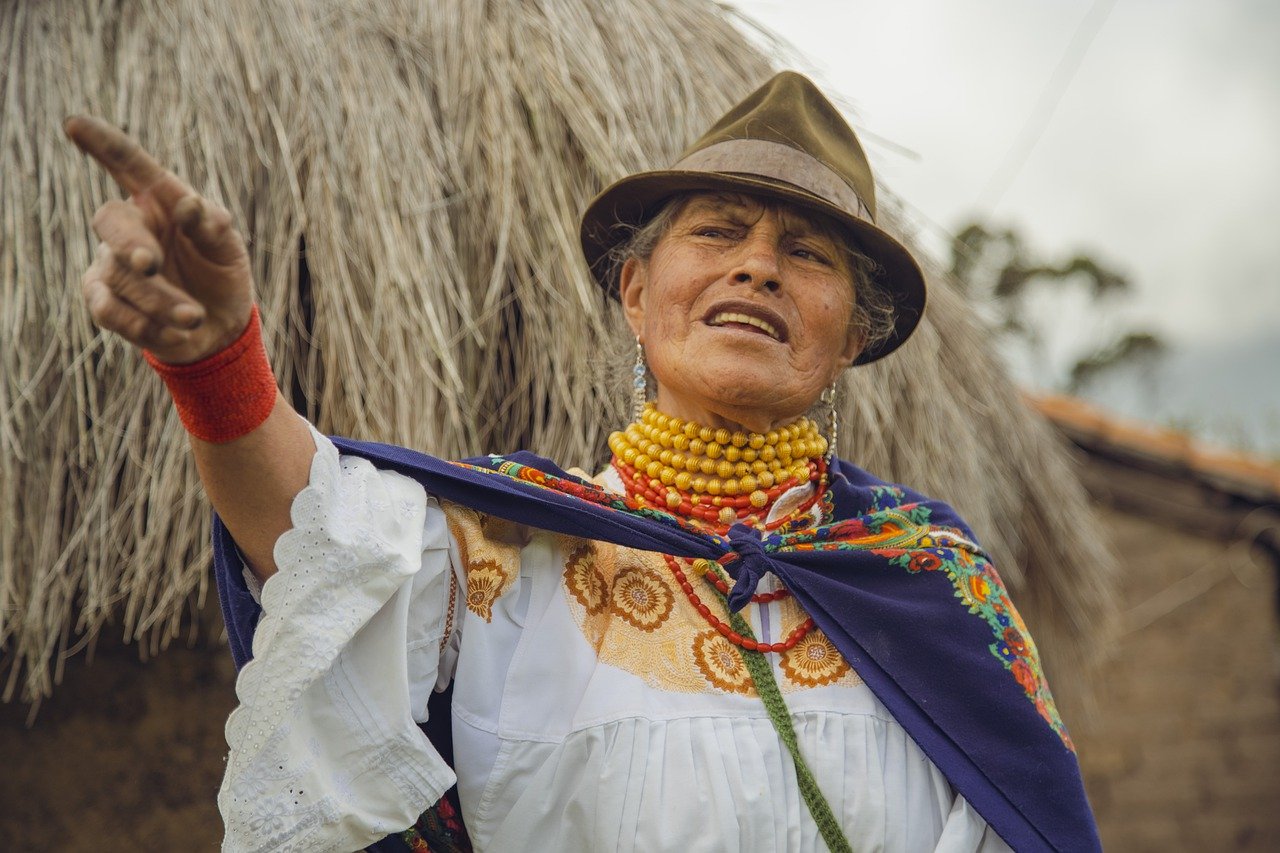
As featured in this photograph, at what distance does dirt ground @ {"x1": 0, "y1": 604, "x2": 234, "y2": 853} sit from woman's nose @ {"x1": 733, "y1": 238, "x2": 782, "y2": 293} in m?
1.65

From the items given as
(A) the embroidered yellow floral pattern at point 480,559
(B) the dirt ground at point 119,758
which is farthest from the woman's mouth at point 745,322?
(B) the dirt ground at point 119,758

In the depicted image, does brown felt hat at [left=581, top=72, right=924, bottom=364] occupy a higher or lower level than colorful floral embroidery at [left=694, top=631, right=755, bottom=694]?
higher

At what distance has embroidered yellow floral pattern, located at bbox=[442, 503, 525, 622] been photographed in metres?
1.62

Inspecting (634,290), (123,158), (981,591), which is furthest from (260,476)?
(981,591)

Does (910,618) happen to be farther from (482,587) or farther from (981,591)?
(482,587)

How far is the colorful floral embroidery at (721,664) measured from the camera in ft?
5.41

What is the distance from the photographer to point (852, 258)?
77.9 inches

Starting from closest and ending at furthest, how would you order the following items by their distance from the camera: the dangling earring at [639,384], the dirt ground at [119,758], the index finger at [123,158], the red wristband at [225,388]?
the index finger at [123,158]
the red wristband at [225,388]
the dangling earring at [639,384]
the dirt ground at [119,758]

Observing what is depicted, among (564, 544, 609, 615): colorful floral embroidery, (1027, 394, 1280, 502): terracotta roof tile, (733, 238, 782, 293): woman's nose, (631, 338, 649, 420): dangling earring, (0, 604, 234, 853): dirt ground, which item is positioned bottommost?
(0, 604, 234, 853): dirt ground

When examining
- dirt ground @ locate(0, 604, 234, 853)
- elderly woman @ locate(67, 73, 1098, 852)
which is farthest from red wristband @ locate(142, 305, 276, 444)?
dirt ground @ locate(0, 604, 234, 853)

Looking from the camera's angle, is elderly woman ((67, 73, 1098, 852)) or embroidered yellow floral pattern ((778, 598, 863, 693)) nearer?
elderly woman ((67, 73, 1098, 852))

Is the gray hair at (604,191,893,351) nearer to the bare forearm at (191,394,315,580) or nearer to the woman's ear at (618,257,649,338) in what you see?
the woman's ear at (618,257,649,338)

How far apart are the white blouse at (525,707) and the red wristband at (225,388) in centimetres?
12

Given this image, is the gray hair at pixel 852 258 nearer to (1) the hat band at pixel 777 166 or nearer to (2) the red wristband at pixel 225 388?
(1) the hat band at pixel 777 166
